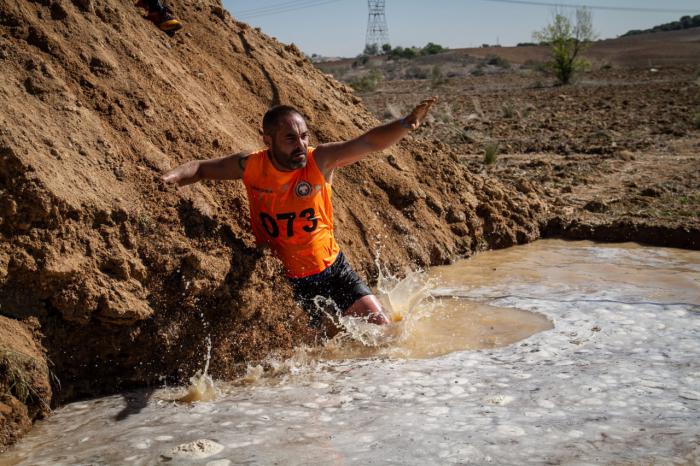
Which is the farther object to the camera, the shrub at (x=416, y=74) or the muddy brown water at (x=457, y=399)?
the shrub at (x=416, y=74)

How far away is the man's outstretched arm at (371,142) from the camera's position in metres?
3.62

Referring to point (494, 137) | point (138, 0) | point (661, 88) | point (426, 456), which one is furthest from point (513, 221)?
point (661, 88)

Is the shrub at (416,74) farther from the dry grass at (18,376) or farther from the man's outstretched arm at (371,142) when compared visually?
the dry grass at (18,376)

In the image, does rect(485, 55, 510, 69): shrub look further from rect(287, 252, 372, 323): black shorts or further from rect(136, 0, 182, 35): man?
rect(287, 252, 372, 323): black shorts

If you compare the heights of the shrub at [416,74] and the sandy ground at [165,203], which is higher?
the shrub at [416,74]

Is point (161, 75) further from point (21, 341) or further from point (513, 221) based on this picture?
point (513, 221)

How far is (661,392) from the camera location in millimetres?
3301

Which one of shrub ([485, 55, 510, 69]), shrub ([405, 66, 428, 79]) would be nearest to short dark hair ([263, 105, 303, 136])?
shrub ([405, 66, 428, 79])

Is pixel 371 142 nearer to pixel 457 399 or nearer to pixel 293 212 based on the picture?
pixel 293 212

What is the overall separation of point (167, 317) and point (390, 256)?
7.42ft

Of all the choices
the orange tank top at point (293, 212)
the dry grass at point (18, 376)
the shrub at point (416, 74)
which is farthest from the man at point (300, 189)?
the shrub at point (416, 74)

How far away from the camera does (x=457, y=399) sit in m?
3.30

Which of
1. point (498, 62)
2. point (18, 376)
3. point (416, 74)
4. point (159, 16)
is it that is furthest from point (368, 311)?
point (498, 62)

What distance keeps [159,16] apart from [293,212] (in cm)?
216
